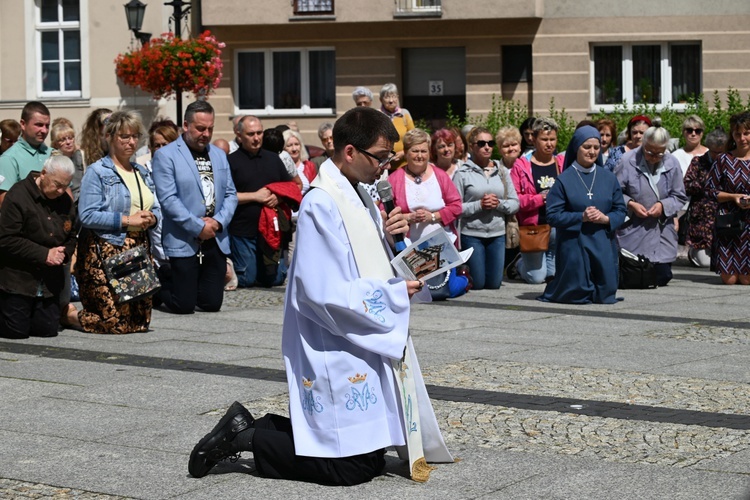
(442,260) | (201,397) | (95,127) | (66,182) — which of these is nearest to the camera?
(442,260)

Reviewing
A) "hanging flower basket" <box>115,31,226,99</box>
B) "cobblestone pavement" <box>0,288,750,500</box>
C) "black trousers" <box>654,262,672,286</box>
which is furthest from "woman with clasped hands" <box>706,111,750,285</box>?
"hanging flower basket" <box>115,31,226,99</box>

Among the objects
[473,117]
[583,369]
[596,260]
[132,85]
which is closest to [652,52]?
[473,117]

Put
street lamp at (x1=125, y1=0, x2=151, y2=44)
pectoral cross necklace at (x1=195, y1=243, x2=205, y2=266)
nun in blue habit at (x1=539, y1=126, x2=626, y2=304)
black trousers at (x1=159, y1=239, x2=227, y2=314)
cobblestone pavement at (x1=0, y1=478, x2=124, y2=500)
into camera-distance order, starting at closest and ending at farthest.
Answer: cobblestone pavement at (x1=0, y1=478, x2=124, y2=500) → black trousers at (x1=159, y1=239, x2=227, y2=314) → pectoral cross necklace at (x1=195, y1=243, x2=205, y2=266) → nun in blue habit at (x1=539, y1=126, x2=626, y2=304) → street lamp at (x1=125, y1=0, x2=151, y2=44)

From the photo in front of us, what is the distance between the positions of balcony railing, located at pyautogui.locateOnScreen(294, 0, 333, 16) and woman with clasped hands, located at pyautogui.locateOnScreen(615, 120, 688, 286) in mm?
16064

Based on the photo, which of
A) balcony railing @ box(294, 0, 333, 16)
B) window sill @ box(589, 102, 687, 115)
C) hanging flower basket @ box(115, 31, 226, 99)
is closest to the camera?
hanging flower basket @ box(115, 31, 226, 99)

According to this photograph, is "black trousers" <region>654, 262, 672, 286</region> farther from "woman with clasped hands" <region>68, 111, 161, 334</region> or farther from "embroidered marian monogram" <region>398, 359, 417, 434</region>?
"embroidered marian monogram" <region>398, 359, 417, 434</region>

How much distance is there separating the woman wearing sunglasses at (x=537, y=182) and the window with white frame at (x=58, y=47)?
55.4 ft

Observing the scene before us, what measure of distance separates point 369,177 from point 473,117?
24.3 m

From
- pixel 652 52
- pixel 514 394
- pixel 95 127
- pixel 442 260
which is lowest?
pixel 514 394

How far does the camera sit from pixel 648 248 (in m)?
15.6

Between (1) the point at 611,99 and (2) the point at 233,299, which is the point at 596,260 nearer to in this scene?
(2) the point at 233,299

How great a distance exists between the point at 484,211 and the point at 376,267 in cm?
885

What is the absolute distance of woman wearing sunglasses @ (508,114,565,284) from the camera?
15.6 metres

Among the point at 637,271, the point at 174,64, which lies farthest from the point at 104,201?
the point at 174,64
